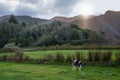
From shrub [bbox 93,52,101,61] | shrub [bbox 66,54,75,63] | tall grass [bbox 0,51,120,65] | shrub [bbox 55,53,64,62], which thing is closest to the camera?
tall grass [bbox 0,51,120,65]

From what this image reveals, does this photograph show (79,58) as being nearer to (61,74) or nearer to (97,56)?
(97,56)

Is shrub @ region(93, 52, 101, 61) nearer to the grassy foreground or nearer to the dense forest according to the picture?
the grassy foreground

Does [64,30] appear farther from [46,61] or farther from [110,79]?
[110,79]

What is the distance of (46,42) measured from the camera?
9762 cm

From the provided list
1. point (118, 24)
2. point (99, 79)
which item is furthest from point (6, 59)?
point (118, 24)

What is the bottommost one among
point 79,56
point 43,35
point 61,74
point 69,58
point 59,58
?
point 61,74

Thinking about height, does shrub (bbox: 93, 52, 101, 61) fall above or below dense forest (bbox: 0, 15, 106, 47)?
below

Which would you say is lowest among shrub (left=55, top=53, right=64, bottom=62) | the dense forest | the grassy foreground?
the grassy foreground

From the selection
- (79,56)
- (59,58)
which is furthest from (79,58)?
(59,58)

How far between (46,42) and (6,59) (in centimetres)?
A: 4735

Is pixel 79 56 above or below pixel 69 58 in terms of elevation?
above

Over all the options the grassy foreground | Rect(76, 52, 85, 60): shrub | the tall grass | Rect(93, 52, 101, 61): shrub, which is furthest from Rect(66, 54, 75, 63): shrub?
the grassy foreground

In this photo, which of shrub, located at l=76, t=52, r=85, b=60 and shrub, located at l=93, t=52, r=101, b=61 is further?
shrub, located at l=76, t=52, r=85, b=60

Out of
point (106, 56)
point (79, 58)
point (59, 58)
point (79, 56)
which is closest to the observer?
point (106, 56)
